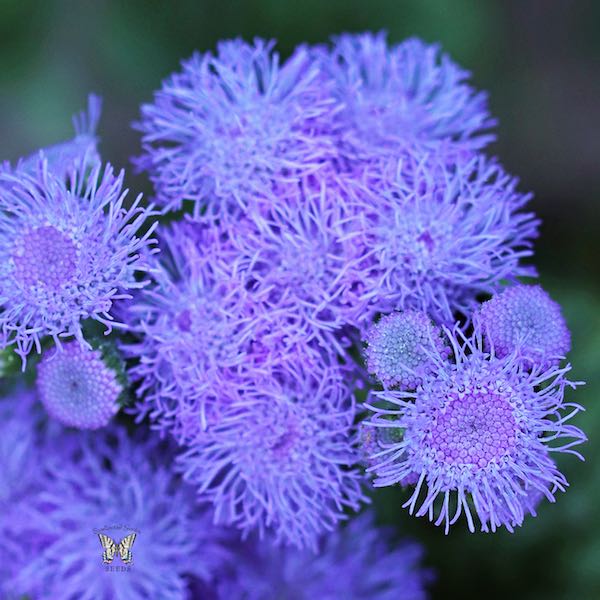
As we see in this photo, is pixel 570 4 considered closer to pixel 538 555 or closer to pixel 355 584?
pixel 538 555

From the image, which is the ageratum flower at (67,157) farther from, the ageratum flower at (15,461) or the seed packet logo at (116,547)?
the seed packet logo at (116,547)

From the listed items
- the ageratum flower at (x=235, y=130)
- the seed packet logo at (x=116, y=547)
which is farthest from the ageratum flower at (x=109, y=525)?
the ageratum flower at (x=235, y=130)

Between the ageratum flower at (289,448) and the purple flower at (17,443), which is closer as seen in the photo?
the ageratum flower at (289,448)

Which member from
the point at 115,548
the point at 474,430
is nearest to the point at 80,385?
the point at 115,548

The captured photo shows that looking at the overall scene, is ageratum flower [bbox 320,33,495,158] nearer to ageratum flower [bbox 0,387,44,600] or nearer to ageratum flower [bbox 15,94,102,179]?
ageratum flower [bbox 15,94,102,179]

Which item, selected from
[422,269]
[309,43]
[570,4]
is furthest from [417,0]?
[422,269]

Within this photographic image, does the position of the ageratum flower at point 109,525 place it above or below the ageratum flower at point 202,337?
below

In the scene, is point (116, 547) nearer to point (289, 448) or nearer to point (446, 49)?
point (289, 448)
